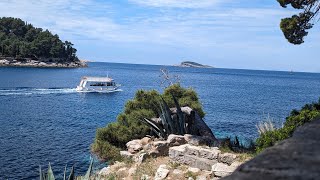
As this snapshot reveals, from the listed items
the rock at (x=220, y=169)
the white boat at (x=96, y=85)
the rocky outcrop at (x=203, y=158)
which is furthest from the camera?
the white boat at (x=96, y=85)

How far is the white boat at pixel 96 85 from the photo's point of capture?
2534 inches

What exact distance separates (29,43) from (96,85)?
7276 cm

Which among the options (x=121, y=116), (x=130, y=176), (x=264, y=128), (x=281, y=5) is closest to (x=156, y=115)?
(x=121, y=116)

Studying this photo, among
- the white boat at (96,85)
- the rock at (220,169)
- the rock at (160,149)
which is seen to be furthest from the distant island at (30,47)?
the rock at (220,169)

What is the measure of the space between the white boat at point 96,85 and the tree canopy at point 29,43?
225 feet

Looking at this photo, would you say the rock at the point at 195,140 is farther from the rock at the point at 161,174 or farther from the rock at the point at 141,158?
the rock at the point at 161,174

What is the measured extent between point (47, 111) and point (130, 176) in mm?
31502

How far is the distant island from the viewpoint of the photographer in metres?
127

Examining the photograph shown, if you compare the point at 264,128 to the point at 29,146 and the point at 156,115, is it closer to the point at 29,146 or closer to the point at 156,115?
the point at 156,115

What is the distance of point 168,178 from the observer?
1080 centimetres

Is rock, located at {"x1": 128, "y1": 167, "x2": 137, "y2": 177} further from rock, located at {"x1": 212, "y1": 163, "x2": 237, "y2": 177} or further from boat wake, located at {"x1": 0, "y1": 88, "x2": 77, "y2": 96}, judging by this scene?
boat wake, located at {"x1": 0, "y1": 88, "x2": 77, "y2": 96}

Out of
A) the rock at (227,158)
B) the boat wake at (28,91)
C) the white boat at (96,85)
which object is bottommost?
the boat wake at (28,91)

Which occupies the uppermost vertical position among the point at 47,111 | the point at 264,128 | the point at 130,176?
the point at 264,128

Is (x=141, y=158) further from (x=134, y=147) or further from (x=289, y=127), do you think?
(x=289, y=127)
